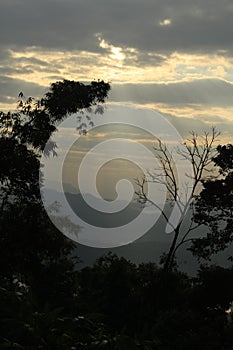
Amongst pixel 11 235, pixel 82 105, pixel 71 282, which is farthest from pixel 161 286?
pixel 82 105

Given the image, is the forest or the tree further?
the tree

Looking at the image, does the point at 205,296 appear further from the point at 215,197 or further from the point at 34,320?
the point at 34,320

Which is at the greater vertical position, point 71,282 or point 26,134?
point 26,134

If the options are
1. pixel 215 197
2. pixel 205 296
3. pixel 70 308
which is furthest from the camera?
pixel 215 197

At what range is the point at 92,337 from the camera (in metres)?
7.27

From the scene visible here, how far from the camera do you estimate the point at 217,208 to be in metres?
35.0

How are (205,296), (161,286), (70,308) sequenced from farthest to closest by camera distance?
(161,286), (70,308), (205,296)

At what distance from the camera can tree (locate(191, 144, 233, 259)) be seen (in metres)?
34.5

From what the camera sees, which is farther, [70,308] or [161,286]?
[161,286]

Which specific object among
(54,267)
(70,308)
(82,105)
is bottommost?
(70,308)

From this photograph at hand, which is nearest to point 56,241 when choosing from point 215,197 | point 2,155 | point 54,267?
point 54,267

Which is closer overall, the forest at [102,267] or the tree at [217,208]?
the forest at [102,267]

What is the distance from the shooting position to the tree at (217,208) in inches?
1358

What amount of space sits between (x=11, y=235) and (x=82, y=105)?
8340mm
